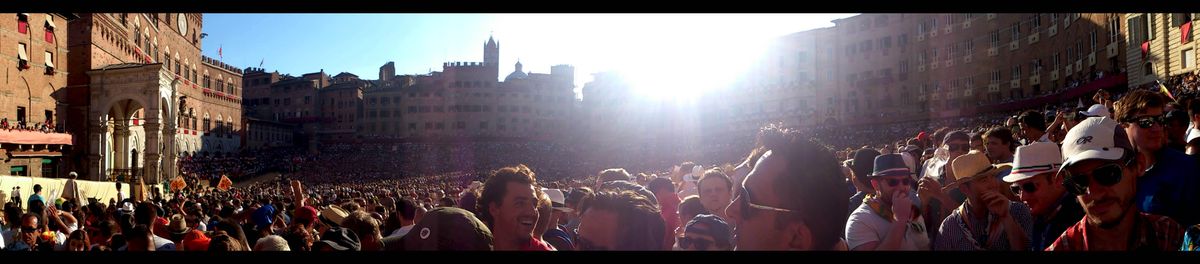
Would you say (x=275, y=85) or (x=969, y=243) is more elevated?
(x=275, y=85)

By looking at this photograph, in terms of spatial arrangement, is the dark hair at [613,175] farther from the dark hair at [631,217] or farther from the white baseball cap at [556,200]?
the dark hair at [631,217]

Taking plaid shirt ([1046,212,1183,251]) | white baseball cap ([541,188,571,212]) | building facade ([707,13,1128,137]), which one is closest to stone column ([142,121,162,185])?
white baseball cap ([541,188,571,212])

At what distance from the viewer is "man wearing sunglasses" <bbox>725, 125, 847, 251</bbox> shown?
8.70 feet

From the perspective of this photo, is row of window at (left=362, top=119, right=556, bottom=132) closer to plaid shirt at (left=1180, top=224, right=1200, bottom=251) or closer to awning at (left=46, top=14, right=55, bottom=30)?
awning at (left=46, top=14, right=55, bottom=30)

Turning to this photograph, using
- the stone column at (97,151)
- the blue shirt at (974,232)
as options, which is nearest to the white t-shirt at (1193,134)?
the blue shirt at (974,232)

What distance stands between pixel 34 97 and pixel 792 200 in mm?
39691

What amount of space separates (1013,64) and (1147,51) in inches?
574

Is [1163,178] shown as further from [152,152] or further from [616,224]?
[152,152]

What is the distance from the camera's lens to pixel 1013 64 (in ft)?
141

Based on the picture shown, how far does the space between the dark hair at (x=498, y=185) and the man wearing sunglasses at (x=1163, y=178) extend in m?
2.93
